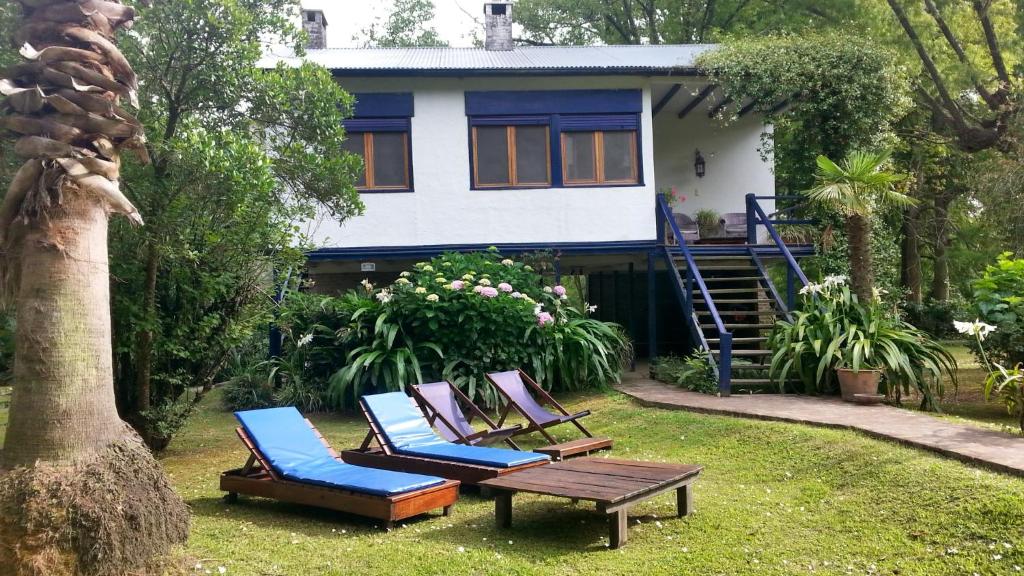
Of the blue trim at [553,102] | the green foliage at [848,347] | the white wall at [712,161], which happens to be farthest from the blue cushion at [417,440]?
the white wall at [712,161]

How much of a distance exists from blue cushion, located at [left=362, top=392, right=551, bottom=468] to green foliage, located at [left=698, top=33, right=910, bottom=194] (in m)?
8.38

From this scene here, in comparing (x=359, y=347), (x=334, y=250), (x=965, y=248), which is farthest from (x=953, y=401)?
(x=965, y=248)

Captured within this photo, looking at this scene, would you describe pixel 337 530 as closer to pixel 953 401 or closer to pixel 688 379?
pixel 688 379

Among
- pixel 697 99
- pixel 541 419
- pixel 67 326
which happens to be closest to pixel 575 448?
pixel 541 419

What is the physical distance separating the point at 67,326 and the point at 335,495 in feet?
7.23

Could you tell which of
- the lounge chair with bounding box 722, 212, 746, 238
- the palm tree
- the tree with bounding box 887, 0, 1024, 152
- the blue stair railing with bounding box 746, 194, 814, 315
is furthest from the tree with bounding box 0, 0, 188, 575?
the tree with bounding box 887, 0, 1024, 152

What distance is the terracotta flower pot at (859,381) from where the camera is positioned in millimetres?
9398

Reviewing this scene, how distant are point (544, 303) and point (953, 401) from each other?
557cm

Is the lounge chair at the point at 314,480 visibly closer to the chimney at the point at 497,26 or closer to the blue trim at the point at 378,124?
the blue trim at the point at 378,124

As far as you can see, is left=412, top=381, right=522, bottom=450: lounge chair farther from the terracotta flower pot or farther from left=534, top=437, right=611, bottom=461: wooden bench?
the terracotta flower pot

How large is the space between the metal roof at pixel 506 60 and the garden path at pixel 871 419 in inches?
207

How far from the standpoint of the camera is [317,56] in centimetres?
1460

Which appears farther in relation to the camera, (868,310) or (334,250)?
(334,250)

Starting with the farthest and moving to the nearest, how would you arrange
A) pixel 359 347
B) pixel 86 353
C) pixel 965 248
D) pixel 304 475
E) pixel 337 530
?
pixel 965 248 → pixel 359 347 → pixel 304 475 → pixel 337 530 → pixel 86 353
